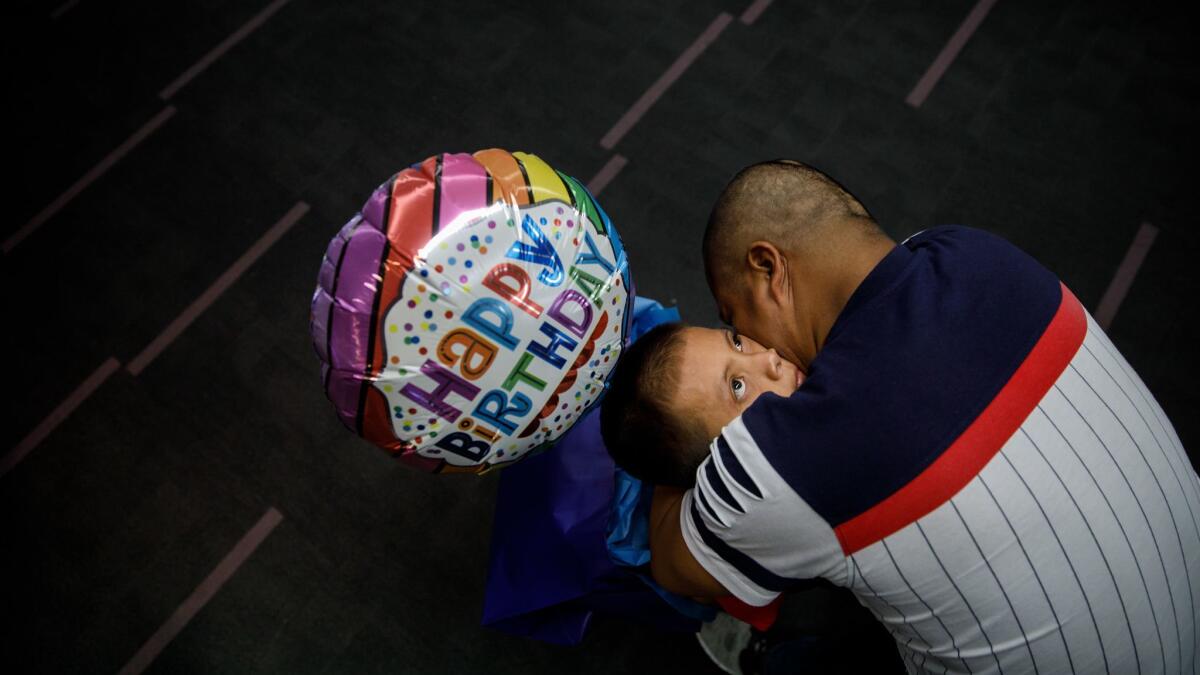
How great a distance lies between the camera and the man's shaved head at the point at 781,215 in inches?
56.8

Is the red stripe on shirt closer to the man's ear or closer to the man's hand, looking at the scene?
the man's hand

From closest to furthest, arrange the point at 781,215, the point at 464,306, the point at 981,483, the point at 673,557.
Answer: the point at 981,483 → the point at 464,306 → the point at 673,557 → the point at 781,215

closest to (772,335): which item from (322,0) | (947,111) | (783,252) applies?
(783,252)

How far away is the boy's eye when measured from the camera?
4.68 feet

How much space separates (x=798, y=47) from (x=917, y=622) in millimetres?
2648

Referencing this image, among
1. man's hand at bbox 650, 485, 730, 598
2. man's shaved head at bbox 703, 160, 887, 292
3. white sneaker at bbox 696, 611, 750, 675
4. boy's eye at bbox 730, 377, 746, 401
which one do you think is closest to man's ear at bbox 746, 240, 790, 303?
man's shaved head at bbox 703, 160, 887, 292

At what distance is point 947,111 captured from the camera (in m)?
3.01

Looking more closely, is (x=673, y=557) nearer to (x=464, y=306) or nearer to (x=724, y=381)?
(x=724, y=381)

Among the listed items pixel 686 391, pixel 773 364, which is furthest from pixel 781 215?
pixel 686 391

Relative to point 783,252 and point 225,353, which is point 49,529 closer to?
point 225,353

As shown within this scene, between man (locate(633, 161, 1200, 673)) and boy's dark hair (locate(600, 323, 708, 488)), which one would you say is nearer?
man (locate(633, 161, 1200, 673))

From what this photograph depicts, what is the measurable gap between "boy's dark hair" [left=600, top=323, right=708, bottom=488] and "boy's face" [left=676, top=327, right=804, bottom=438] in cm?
2

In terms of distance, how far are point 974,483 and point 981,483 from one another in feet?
0.03

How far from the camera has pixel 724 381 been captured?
4.68 feet
